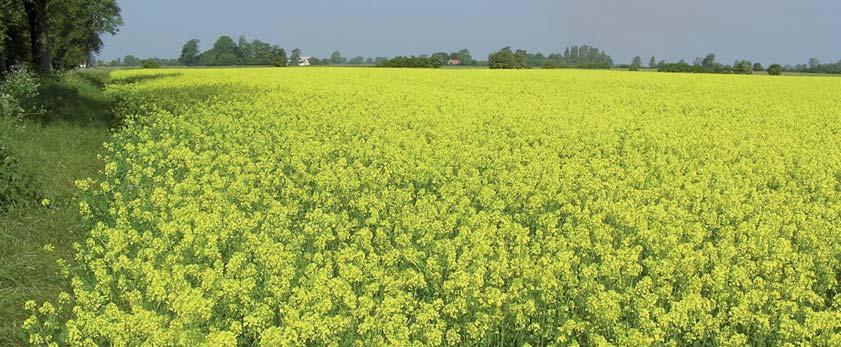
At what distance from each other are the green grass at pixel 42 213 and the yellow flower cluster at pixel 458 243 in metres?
0.28

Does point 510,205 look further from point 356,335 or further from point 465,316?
point 356,335

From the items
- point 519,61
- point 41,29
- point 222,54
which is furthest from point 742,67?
point 222,54

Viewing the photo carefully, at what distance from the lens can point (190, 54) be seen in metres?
131

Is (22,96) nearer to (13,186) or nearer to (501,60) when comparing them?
(13,186)

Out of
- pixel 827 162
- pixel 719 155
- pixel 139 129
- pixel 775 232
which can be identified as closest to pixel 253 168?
pixel 139 129

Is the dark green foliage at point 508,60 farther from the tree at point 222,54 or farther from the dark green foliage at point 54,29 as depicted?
the tree at point 222,54

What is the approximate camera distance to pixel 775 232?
6371mm

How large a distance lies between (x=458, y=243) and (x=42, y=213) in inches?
212

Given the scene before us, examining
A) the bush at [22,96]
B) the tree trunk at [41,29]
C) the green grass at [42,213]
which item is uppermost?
the tree trunk at [41,29]

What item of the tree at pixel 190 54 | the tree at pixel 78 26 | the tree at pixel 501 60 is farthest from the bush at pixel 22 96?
the tree at pixel 190 54

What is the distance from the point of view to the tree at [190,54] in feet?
407

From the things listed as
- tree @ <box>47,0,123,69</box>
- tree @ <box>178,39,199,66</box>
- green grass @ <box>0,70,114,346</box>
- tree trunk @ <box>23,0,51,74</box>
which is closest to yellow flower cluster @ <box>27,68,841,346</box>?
green grass @ <box>0,70,114,346</box>

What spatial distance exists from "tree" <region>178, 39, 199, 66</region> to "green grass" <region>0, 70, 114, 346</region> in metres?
110

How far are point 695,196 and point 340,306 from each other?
5.07 m
